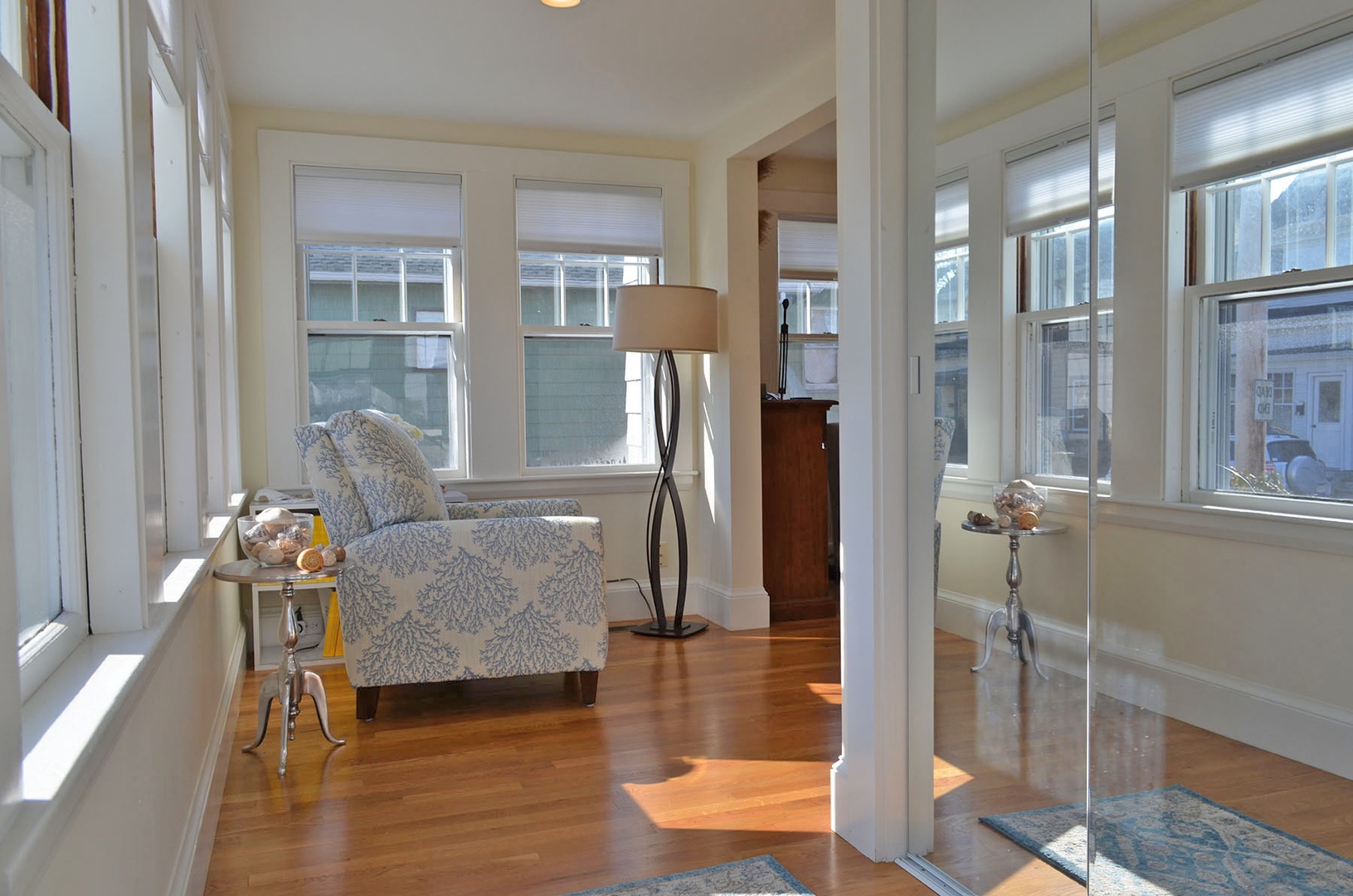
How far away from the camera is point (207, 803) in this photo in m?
2.47

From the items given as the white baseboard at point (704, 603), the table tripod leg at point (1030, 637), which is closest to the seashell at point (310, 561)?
the table tripod leg at point (1030, 637)

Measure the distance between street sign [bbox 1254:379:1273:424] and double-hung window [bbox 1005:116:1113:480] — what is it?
0.32 m

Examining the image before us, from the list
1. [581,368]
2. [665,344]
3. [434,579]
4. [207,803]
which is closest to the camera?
[207,803]

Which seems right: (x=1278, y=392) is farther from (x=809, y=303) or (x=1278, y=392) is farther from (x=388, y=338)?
(x=809, y=303)

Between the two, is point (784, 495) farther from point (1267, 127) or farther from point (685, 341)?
point (1267, 127)

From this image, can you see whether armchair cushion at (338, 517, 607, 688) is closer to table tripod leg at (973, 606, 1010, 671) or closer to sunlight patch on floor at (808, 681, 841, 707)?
sunlight patch on floor at (808, 681, 841, 707)

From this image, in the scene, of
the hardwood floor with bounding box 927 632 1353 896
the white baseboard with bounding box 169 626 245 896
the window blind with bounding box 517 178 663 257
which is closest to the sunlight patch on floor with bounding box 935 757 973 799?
the hardwood floor with bounding box 927 632 1353 896

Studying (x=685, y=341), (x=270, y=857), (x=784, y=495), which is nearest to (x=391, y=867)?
(x=270, y=857)

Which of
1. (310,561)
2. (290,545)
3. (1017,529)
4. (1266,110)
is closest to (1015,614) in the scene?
(1017,529)

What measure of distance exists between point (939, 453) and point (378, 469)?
2022 millimetres

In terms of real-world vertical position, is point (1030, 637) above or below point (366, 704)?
above

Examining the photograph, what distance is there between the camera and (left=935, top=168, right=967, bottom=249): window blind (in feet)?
7.00

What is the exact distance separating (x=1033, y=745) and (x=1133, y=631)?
0.54 meters

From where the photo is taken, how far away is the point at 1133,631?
1544mm
